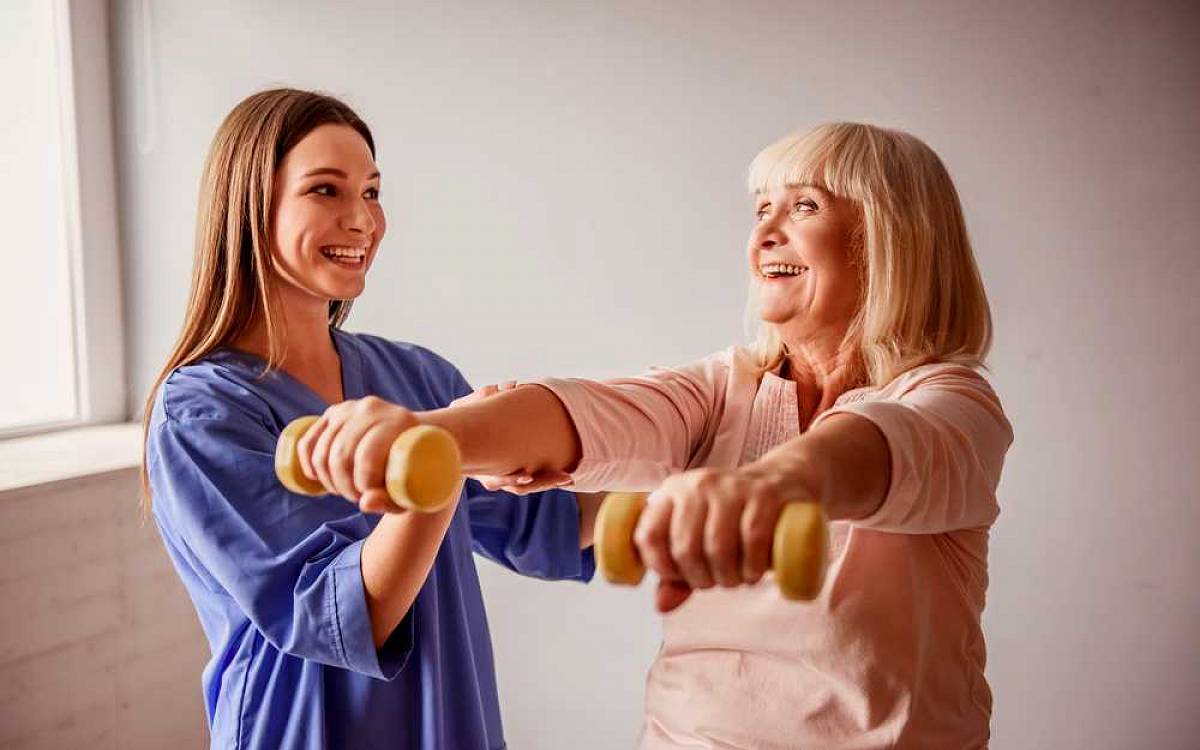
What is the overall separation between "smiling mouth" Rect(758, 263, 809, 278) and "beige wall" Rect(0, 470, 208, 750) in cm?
127

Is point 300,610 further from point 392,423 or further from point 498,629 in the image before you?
point 498,629

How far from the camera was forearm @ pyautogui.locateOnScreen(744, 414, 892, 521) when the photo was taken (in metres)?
0.58

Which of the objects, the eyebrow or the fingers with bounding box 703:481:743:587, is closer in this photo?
the fingers with bounding box 703:481:743:587

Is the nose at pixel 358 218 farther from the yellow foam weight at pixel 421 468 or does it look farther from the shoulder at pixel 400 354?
the yellow foam weight at pixel 421 468

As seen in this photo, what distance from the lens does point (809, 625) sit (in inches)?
32.9

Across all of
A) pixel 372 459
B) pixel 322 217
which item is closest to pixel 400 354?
pixel 322 217

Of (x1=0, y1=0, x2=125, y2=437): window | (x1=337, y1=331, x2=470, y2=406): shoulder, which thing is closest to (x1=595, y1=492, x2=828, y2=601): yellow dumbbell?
(x1=337, y1=331, x2=470, y2=406): shoulder

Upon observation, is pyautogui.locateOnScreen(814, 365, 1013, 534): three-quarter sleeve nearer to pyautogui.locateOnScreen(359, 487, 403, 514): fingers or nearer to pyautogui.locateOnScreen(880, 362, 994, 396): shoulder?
pyautogui.locateOnScreen(880, 362, 994, 396): shoulder

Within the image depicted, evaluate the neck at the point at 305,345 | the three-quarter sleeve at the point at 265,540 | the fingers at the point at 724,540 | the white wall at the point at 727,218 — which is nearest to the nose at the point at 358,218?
the neck at the point at 305,345

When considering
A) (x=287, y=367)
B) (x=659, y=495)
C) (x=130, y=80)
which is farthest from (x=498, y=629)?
(x=659, y=495)

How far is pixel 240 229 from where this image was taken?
1246 mm

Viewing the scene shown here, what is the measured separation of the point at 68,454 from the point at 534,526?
1.05 metres

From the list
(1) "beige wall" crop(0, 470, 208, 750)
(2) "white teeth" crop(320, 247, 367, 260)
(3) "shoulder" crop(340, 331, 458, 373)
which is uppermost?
(2) "white teeth" crop(320, 247, 367, 260)

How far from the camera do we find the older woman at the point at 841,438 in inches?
30.5
